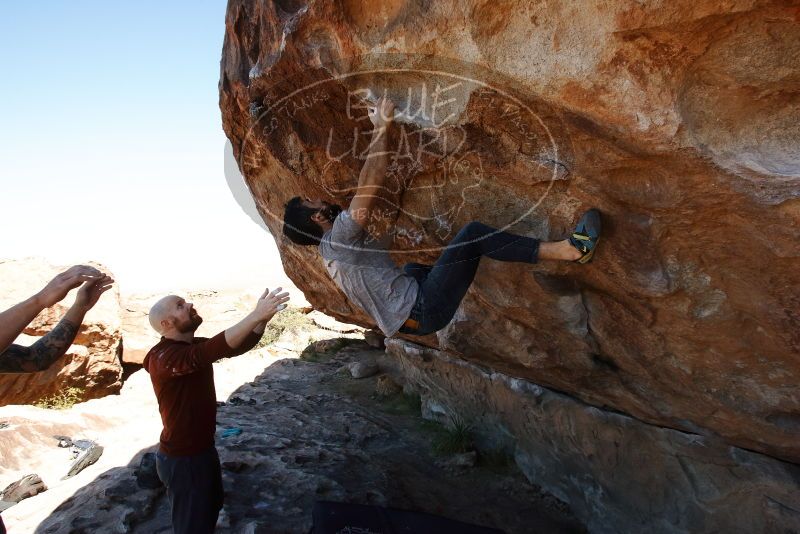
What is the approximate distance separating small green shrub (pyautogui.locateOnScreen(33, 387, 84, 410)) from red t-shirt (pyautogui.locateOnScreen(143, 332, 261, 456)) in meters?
6.80

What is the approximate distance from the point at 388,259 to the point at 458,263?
378mm

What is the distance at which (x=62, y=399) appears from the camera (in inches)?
343

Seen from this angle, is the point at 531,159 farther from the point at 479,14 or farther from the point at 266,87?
the point at 266,87

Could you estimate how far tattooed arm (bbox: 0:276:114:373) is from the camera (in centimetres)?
294

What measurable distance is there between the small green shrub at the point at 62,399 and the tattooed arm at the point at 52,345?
6472mm

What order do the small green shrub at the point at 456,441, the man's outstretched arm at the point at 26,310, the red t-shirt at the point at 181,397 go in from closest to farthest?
the man's outstretched arm at the point at 26,310 → the red t-shirt at the point at 181,397 → the small green shrub at the point at 456,441

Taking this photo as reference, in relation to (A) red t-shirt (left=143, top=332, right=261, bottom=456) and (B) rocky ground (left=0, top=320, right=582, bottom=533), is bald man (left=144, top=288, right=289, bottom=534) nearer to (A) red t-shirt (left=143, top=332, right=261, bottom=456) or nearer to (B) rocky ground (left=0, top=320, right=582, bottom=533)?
(A) red t-shirt (left=143, top=332, right=261, bottom=456)

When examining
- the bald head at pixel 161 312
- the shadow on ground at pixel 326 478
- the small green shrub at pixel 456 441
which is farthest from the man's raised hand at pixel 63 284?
the small green shrub at pixel 456 441

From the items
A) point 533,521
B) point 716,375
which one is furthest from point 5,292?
point 716,375

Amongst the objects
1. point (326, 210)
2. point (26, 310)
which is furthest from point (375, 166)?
point (26, 310)

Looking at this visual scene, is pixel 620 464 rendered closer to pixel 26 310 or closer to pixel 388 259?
pixel 388 259

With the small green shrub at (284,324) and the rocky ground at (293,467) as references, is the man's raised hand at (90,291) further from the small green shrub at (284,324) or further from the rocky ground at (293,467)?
the small green shrub at (284,324)

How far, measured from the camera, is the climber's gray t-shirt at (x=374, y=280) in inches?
115

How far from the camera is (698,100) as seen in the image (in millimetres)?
2182
